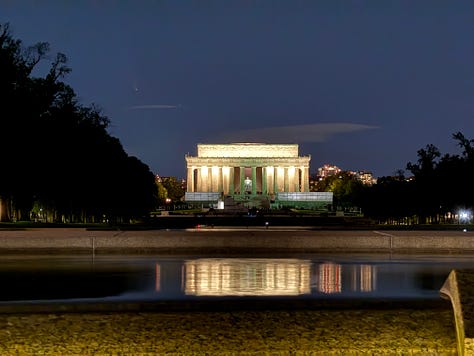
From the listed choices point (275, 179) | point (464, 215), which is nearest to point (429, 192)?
point (464, 215)

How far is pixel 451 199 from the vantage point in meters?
72.0

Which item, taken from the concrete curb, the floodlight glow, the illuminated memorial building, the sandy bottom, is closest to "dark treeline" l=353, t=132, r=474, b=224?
the floodlight glow

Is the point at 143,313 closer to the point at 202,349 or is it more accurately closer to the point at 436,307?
the point at 202,349

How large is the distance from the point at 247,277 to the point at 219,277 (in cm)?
62

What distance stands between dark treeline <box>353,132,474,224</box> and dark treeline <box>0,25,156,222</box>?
2391 cm

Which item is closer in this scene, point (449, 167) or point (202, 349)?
point (202, 349)

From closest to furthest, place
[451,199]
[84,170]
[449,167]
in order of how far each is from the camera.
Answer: [84,170], [451,199], [449,167]

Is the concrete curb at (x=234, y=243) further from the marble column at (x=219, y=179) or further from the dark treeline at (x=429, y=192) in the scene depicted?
the marble column at (x=219, y=179)

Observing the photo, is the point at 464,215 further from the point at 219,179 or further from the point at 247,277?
the point at 219,179

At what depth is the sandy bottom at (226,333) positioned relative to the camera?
32.6 feet

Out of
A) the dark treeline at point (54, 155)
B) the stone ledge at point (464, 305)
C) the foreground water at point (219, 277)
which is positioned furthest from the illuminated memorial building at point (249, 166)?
the stone ledge at point (464, 305)

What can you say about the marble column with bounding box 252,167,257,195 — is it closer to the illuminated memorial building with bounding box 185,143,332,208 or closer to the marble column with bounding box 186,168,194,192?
the illuminated memorial building with bounding box 185,143,332,208

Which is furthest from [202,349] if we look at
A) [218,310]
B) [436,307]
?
[436,307]

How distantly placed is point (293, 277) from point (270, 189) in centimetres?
17786
